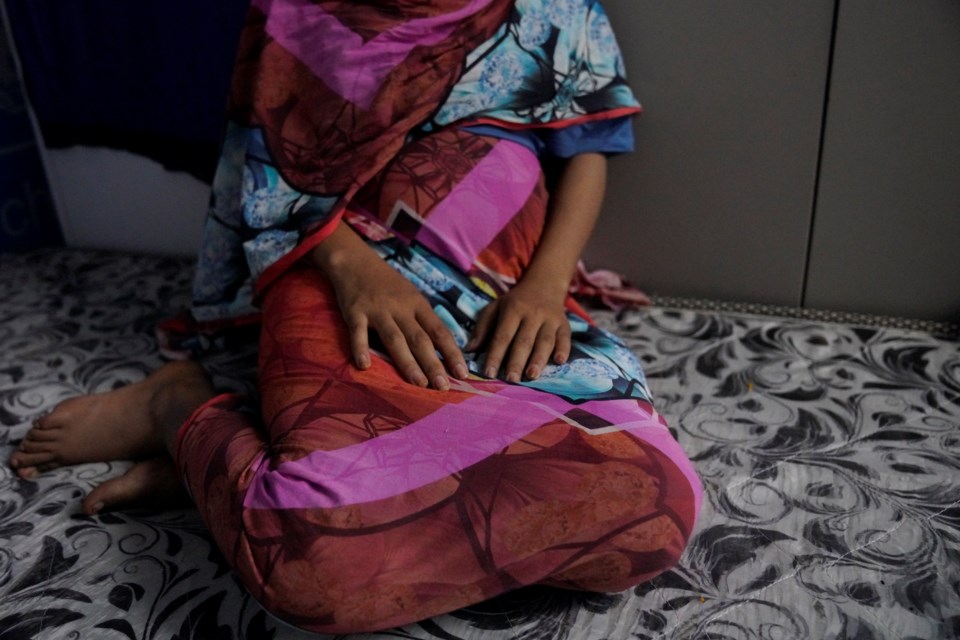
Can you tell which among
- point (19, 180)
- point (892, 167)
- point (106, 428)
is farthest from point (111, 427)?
point (892, 167)

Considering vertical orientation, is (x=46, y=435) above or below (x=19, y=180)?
below

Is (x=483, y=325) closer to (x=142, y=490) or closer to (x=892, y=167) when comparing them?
(x=142, y=490)

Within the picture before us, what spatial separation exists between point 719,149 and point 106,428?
2.92ft

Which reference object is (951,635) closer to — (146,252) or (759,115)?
(759,115)

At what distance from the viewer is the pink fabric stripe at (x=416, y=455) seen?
2.56 feet

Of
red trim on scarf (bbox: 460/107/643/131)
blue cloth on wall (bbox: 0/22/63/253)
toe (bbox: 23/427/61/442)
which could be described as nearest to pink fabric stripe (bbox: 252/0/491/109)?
red trim on scarf (bbox: 460/107/643/131)

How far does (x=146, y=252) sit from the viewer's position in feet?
5.57

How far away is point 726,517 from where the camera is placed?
36.3 inches

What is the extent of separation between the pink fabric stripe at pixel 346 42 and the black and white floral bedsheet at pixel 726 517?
44 centimetres

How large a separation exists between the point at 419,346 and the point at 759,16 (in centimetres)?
65

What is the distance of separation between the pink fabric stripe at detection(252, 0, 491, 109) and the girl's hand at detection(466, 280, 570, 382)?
30 centimetres

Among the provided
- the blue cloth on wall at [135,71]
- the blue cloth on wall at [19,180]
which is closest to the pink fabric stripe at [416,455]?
the blue cloth on wall at [135,71]

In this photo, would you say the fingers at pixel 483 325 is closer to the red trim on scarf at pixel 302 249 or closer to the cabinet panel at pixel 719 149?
the red trim on scarf at pixel 302 249

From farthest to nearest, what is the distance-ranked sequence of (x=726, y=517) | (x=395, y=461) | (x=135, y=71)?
(x=135, y=71), (x=726, y=517), (x=395, y=461)
